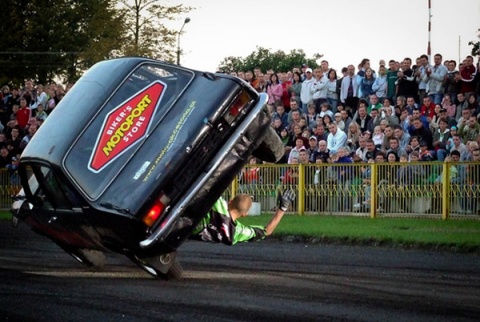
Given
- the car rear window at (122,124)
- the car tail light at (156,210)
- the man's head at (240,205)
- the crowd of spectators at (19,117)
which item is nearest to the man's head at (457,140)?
the man's head at (240,205)

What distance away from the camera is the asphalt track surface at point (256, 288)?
975 centimetres

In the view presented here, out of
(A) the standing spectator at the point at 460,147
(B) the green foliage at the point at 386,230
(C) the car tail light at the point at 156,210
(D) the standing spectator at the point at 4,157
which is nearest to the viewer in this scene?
(C) the car tail light at the point at 156,210

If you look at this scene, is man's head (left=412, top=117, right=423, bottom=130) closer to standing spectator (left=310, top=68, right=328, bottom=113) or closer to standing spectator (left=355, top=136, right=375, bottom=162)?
standing spectator (left=355, top=136, right=375, bottom=162)

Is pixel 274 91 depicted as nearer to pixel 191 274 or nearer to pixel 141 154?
pixel 191 274

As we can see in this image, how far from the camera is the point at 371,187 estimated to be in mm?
23500

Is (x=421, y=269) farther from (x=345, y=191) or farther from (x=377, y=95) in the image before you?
(x=377, y=95)

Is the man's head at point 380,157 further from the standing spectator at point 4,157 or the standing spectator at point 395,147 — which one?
the standing spectator at point 4,157

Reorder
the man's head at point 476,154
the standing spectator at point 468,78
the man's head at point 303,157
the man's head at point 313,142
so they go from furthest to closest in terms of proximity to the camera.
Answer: the man's head at point 313,142, the man's head at point 303,157, the standing spectator at point 468,78, the man's head at point 476,154

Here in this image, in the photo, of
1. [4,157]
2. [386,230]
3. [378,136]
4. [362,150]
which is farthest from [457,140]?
[4,157]

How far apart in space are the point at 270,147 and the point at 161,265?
6.90 ft

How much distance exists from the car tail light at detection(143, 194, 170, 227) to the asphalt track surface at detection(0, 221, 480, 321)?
702 mm

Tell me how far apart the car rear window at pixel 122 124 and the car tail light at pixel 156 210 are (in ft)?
1.92

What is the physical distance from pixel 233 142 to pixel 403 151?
11.2 metres

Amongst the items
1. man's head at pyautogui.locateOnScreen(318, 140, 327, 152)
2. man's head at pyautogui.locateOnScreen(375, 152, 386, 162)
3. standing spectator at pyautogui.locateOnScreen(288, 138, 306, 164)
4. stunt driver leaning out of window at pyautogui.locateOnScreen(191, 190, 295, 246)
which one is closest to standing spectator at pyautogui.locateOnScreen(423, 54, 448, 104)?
man's head at pyautogui.locateOnScreen(375, 152, 386, 162)
